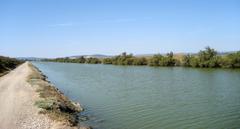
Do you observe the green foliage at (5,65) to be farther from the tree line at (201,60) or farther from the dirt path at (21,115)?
the tree line at (201,60)

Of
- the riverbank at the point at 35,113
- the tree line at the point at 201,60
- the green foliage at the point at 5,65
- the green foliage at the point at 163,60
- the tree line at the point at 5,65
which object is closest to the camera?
the riverbank at the point at 35,113

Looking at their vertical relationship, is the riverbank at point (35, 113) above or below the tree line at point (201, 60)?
below

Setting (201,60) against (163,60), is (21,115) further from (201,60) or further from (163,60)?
(163,60)

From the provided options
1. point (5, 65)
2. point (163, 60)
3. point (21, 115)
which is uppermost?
point (163, 60)

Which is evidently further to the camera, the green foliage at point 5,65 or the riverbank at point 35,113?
the green foliage at point 5,65

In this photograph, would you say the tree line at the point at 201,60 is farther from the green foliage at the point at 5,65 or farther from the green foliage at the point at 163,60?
the green foliage at the point at 5,65

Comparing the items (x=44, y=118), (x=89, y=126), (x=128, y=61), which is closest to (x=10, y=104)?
(x=44, y=118)

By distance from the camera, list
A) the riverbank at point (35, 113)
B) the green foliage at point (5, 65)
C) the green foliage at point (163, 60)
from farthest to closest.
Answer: the green foliage at point (163, 60)
the green foliage at point (5, 65)
the riverbank at point (35, 113)

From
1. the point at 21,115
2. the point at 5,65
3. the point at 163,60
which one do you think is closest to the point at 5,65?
the point at 5,65

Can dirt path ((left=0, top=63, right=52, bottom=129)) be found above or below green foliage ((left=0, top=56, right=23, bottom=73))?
below

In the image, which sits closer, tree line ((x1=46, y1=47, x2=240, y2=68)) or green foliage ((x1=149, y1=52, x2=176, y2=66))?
tree line ((x1=46, y1=47, x2=240, y2=68))

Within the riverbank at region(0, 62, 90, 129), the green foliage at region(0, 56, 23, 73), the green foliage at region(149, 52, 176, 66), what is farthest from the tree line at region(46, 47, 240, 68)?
the riverbank at region(0, 62, 90, 129)

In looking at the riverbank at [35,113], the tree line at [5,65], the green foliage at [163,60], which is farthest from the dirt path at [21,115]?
the green foliage at [163,60]

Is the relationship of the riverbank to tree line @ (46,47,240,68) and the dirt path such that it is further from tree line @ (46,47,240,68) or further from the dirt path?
tree line @ (46,47,240,68)
